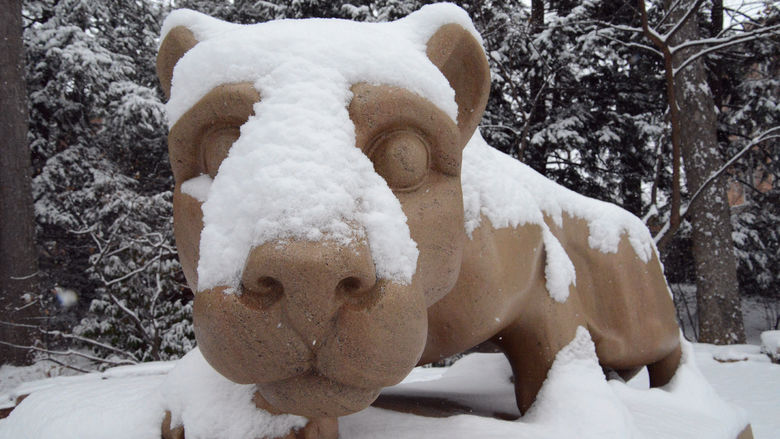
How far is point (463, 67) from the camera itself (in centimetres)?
131

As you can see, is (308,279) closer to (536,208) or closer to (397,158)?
(397,158)

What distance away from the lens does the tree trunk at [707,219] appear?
596 cm

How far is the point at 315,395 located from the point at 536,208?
1063mm

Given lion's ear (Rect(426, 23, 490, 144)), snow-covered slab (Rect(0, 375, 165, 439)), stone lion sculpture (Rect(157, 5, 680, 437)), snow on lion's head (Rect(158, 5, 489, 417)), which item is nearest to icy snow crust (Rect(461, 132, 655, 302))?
stone lion sculpture (Rect(157, 5, 680, 437))

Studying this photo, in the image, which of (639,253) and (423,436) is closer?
(423,436)

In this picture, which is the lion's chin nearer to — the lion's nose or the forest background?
the lion's nose

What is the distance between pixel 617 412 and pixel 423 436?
21.5 inches

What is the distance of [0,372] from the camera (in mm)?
5195

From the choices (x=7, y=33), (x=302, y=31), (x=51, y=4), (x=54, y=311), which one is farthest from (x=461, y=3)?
(x=54, y=311)

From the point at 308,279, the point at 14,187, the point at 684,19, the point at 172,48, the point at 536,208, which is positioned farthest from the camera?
the point at 14,187

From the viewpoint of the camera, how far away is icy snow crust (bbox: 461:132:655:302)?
1526mm

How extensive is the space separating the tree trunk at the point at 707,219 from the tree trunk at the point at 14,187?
7245mm

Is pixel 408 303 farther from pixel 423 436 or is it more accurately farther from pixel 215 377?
pixel 215 377

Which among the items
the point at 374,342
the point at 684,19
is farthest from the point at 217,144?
the point at 684,19
